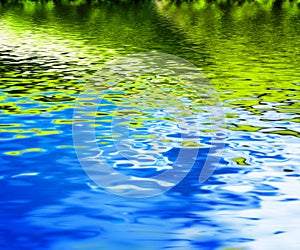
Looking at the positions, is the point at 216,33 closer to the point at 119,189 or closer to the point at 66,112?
the point at 66,112

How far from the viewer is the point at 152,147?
18.2 metres

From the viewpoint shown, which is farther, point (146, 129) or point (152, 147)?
point (146, 129)

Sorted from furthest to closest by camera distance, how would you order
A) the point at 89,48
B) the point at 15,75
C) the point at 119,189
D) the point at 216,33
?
1. the point at 216,33
2. the point at 89,48
3. the point at 15,75
4. the point at 119,189

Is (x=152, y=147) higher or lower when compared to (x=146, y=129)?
higher

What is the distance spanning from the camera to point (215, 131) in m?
19.9

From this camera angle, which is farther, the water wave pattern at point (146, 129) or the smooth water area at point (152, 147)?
the water wave pattern at point (146, 129)

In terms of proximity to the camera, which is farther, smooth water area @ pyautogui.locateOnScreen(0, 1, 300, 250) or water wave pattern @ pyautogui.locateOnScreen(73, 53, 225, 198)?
water wave pattern @ pyautogui.locateOnScreen(73, 53, 225, 198)

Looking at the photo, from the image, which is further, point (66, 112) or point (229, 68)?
point (229, 68)

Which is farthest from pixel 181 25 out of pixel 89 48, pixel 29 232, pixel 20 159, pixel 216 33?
pixel 29 232

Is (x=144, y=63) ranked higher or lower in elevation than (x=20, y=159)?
lower

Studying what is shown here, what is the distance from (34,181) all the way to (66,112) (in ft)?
25.7

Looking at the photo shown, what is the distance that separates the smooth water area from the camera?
12359 millimetres

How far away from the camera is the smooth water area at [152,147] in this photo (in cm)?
1236

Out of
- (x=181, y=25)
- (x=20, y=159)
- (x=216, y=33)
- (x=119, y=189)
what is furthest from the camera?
(x=181, y=25)
